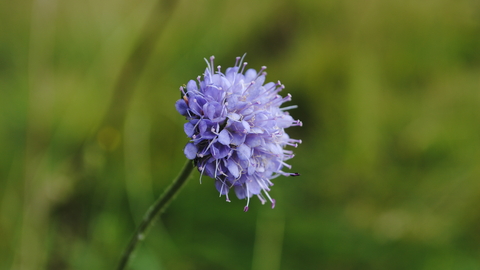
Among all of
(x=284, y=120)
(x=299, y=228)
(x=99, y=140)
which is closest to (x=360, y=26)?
(x=299, y=228)

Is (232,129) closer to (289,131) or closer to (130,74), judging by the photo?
(130,74)

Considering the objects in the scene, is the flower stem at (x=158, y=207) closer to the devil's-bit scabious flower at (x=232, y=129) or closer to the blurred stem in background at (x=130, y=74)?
the devil's-bit scabious flower at (x=232, y=129)

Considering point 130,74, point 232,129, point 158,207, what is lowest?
point 158,207

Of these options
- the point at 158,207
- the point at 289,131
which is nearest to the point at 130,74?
the point at 289,131

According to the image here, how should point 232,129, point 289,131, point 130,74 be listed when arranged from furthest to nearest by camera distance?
1. point 289,131
2. point 130,74
3. point 232,129

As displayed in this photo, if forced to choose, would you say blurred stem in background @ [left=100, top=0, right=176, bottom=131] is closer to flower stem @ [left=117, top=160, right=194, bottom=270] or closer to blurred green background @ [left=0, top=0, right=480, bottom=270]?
blurred green background @ [left=0, top=0, right=480, bottom=270]

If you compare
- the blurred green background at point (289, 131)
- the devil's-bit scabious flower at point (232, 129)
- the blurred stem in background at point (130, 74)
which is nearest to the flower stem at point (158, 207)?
the devil's-bit scabious flower at point (232, 129)

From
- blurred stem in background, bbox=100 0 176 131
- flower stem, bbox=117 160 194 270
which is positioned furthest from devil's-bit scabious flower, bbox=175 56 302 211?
blurred stem in background, bbox=100 0 176 131
